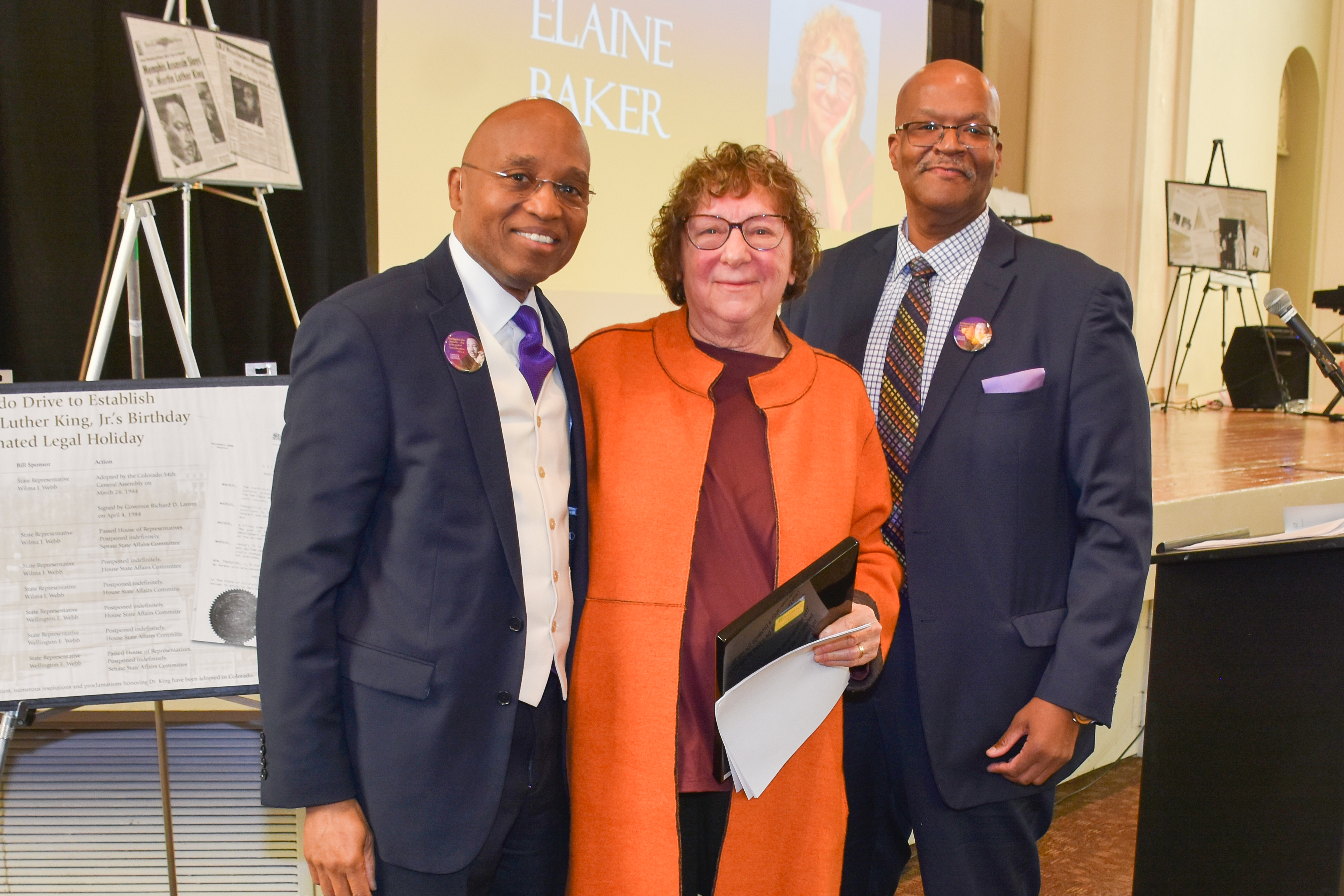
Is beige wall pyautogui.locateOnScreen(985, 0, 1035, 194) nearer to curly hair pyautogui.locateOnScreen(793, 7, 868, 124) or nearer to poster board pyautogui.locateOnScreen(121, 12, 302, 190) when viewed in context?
curly hair pyautogui.locateOnScreen(793, 7, 868, 124)

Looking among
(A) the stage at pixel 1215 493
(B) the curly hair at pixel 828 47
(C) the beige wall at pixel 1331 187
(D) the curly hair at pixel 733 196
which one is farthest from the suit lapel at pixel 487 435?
(C) the beige wall at pixel 1331 187

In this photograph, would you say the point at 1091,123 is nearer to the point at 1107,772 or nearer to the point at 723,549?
the point at 1107,772

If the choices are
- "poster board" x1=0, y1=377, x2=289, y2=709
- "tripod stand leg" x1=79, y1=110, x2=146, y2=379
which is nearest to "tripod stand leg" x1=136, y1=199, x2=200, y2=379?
"tripod stand leg" x1=79, y1=110, x2=146, y2=379

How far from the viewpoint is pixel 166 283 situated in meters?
2.87

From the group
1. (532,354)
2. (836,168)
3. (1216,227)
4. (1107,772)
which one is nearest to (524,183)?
(532,354)

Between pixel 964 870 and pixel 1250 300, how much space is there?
9231 mm

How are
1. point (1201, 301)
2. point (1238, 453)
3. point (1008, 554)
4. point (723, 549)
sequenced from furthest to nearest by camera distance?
point (1201, 301) < point (1238, 453) < point (1008, 554) < point (723, 549)

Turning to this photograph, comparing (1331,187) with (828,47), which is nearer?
(828,47)

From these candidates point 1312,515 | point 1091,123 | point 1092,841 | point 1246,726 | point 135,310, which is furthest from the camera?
point 1091,123

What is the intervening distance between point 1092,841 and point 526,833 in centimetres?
228

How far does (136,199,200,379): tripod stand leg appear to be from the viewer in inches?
106

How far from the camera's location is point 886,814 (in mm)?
1798

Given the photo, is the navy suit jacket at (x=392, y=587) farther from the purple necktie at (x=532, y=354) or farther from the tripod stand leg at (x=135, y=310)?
the tripod stand leg at (x=135, y=310)

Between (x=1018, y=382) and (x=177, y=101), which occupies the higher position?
(x=177, y=101)
